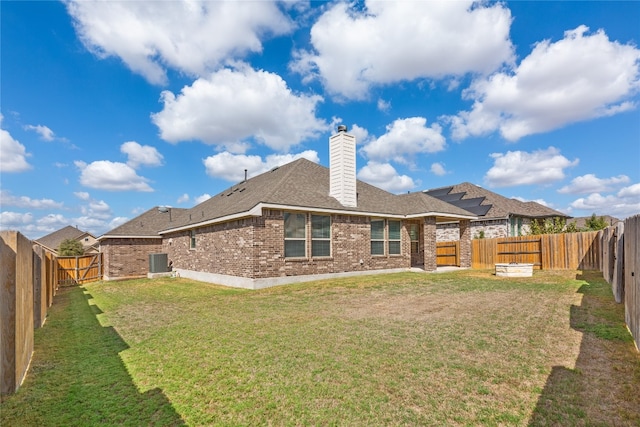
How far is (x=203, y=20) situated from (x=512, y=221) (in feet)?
71.5

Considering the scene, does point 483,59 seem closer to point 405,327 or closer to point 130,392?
point 405,327

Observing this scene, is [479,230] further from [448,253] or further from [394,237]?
[394,237]

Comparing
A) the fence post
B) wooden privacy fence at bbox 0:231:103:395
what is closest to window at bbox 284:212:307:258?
wooden privacy fence at bbox 0:231:103:395

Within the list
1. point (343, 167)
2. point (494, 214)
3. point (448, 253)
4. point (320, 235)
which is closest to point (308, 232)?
point (320, 235)

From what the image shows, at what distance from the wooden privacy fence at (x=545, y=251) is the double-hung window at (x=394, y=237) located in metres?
5.24

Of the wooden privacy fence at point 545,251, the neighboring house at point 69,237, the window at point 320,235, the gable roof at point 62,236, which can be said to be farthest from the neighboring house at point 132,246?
the gable roof at point 62,236

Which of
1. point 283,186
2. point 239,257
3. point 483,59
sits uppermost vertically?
point 483,59

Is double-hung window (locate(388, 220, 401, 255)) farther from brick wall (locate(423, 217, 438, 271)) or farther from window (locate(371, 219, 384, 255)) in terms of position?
brick wall (locate(423, 217, 438, 271))

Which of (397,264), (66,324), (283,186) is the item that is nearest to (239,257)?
(283,186)

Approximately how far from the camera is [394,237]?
16469 millimetres

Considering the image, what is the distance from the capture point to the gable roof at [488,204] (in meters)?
22.6

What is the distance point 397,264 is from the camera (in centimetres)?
1634

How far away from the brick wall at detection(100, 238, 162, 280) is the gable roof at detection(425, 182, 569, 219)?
75.0 ft

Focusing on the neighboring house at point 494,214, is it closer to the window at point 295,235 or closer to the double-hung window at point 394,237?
the double-hung window at point 394,237
